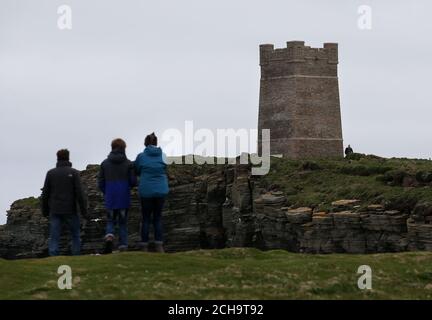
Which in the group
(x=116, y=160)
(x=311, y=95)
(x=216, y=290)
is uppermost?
(x=311, y=95)

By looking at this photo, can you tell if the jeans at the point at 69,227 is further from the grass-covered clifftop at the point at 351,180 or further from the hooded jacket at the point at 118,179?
the grass-covered clifftop at the point at 351,180

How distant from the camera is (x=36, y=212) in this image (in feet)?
428

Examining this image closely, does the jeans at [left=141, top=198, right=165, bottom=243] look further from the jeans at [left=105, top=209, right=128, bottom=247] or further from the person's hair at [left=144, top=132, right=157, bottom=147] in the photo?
the person's hair at [left=144, top=132, right=157, bottom=147]

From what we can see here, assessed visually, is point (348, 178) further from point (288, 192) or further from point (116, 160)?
point (116, 160)

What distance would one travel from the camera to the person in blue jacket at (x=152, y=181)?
102 feet

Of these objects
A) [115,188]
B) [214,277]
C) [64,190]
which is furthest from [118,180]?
[214,277]

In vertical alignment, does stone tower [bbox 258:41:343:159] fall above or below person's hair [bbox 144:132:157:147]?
above

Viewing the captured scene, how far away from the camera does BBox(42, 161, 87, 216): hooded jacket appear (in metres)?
31.2

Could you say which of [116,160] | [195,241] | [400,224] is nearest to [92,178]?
[195,241]

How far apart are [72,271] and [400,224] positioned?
49533mm

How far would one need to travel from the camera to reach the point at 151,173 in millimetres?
31297

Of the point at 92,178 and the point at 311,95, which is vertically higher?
the point at 311,95

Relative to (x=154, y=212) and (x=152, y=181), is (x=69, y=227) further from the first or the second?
(x=152, y=181)

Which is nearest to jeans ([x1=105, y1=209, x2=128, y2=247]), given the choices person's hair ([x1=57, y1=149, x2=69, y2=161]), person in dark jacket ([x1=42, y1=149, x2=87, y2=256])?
person in dark jacket ([x1=42, y1=149, x2=87, y2=256])
